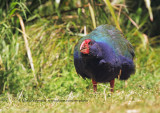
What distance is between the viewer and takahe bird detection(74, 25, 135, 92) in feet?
9.90

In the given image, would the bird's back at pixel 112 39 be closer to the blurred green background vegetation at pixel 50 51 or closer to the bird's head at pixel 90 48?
the bird's head at pixel 90 48

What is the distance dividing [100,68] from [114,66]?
162 mm

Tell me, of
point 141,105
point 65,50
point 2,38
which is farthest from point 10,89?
point 141,105

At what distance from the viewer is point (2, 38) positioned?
4.15 meters

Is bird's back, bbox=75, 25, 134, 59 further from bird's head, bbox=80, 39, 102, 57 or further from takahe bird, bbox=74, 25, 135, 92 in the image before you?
bird's head, bbox=80, 39, 102, 57

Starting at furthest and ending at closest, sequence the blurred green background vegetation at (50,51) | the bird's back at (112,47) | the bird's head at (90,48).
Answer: the blurred green background vegetation at (50,51)
the bird's back at (112,47)
the bird's head at (90,48)

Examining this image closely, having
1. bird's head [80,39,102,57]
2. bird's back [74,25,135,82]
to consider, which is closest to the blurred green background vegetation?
bird's back [74,25,135,82]

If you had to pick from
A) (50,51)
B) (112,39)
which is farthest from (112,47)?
(50,51)

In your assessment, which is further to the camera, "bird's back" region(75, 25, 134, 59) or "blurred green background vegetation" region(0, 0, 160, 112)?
"blurred green background vegetation" region(0, 0, 160, 112)

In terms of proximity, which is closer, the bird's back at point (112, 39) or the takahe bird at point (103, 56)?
the takahe bird at point (103, 56)

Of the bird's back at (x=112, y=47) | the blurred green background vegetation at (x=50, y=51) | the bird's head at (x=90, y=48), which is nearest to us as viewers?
the bird's head at (x=90, y=48)

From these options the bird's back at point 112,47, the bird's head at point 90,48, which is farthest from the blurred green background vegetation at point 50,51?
the bird's head at point 90,48

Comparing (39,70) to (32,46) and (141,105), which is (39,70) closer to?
(32,46)

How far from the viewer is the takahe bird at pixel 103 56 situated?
3.02 meters
